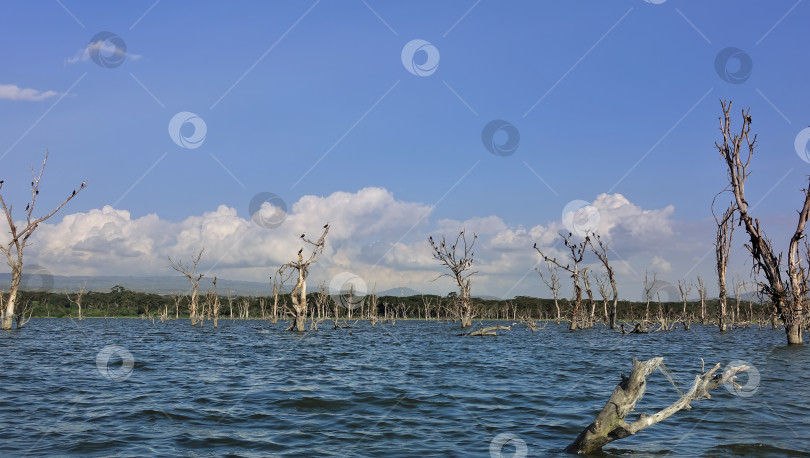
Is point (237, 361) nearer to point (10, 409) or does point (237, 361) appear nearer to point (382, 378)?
point (382, 378)

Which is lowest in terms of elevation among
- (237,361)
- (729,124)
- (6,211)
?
(237,361)

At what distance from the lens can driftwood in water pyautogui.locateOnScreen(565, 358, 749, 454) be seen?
7520 mm

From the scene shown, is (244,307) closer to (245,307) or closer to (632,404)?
(245,307)

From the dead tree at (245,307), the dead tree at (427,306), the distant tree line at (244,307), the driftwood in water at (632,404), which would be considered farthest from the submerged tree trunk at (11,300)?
the dead tree at (427,306)

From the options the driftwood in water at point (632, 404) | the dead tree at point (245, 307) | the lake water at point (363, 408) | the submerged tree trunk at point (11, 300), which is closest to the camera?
the driftwood in water at point (632, 404)

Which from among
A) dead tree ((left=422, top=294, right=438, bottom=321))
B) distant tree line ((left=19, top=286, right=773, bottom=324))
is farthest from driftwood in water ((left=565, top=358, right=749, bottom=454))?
dead tree ((left=422, top=294, right=438, bottom=321))

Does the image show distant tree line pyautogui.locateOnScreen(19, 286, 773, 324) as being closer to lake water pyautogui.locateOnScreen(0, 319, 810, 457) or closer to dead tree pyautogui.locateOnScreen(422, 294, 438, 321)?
dead tree pyautogui.locateOnScreen(422, 294, 438, 321)

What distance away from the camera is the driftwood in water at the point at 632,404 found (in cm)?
752

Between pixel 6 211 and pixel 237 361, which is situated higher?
pixel 6 211

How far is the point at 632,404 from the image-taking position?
761 cm

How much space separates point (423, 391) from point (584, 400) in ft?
13.6

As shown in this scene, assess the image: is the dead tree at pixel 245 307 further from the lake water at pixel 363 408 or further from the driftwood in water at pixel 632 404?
the driftwood in water at pixel 632 404

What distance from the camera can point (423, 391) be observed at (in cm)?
1484

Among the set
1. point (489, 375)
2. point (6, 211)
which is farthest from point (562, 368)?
point (6, 211)
